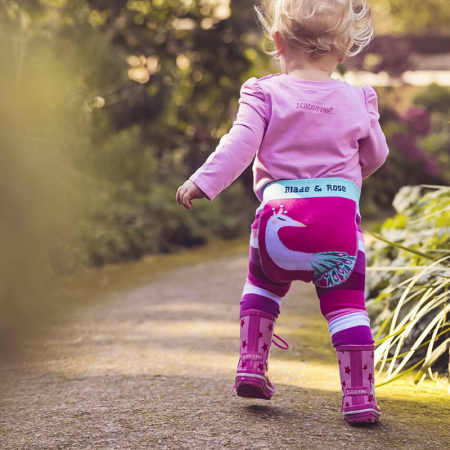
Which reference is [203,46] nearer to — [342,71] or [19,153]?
[342,71]

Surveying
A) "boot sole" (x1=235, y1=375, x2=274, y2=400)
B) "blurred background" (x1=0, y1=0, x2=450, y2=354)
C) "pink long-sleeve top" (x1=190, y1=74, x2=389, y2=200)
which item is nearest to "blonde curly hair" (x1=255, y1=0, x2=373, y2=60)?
"pink long-sleeve top" (x1=190, y1=74, x2=389, y2=200)

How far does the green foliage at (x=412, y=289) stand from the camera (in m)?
2.41

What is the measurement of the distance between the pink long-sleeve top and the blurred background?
1593 mm

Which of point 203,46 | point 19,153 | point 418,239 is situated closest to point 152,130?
point 203,46

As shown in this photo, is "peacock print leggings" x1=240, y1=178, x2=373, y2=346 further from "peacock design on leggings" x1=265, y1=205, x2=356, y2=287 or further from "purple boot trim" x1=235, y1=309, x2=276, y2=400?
"purple boot trim" x1=235, y1=309, x2=276, y2=400

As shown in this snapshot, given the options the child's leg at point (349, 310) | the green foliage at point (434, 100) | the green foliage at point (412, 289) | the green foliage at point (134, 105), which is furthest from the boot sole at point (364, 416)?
the green foliage at point (434, 100)

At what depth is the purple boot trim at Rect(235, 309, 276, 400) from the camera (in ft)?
6.77

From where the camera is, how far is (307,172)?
1976 mm

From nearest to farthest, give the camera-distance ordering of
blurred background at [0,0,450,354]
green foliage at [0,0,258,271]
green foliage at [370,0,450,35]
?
blurred background at [0,0,450,354], green foliage at [0,0,258,271], green foliage at [370,0,450,35]

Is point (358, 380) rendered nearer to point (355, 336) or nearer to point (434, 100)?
point (355, 336)

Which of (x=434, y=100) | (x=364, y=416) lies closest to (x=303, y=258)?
(x=364, y=416)

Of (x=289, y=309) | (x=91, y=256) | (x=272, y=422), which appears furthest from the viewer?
(x=91, y=256)

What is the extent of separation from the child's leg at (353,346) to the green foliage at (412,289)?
31 centimetres

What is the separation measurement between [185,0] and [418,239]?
5703 mm
